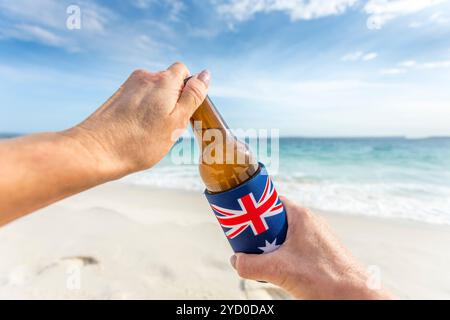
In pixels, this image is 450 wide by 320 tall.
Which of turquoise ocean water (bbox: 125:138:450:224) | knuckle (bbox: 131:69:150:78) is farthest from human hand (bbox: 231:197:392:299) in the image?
turquoise ocean water (bbox: 125:138:450:224)

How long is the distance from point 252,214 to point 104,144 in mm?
647

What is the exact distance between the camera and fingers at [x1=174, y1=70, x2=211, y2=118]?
1.29 m

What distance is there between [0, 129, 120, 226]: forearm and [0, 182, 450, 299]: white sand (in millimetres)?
1874

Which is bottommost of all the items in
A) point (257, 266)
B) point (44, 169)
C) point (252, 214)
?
point (257, 266)

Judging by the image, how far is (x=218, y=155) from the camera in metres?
1.62

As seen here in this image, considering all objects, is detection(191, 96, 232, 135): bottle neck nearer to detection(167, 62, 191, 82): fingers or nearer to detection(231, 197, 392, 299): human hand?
detection(167, 62, 191, 82): fingers

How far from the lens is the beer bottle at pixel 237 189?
4.39ft

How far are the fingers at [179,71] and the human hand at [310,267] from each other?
2.68 feet

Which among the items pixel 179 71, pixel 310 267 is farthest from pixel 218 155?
pixel 310 267

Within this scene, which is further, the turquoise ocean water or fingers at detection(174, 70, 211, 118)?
the turquoise ocean water

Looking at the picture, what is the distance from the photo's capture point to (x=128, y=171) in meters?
1.15

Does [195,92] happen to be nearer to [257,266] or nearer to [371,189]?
[257,266]

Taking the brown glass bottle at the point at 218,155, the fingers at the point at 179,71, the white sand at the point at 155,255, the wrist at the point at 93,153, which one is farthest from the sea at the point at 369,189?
the wrist at the point at 93,153

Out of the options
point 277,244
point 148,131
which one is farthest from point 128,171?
point 277,244
